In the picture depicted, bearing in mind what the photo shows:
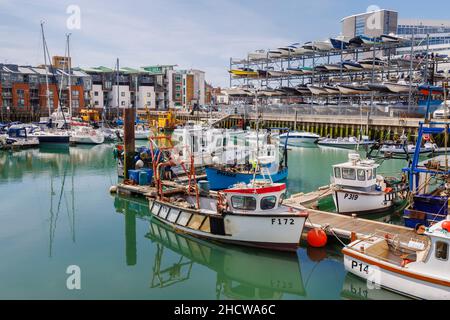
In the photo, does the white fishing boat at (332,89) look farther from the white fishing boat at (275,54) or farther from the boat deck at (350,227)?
the boat deck at (350,227)

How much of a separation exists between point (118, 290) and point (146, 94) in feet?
285

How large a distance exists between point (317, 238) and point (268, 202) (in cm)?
215

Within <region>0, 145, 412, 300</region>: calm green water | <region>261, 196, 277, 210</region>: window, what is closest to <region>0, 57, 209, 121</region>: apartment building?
<region>0, 145, 412, 300</region>: calm green water

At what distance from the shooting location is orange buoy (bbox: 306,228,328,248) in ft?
46.6

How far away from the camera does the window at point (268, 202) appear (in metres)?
13.9

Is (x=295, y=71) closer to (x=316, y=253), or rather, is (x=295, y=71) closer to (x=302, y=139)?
(x=302, y=139)

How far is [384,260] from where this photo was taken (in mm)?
11266

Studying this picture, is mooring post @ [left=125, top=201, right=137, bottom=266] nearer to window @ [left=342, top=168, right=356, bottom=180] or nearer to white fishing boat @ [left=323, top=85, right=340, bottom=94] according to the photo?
window @ [left=342, top=168, right=356, bottom=180]

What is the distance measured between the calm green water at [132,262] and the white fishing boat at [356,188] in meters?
4.25

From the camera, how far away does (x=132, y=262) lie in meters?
13.9

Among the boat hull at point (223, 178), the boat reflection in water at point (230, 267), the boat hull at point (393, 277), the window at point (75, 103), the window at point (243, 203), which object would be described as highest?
the window at point (75, 103)

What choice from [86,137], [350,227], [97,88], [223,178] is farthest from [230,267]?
[97,88]

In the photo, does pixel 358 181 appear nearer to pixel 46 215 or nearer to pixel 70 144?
pixel 46 215

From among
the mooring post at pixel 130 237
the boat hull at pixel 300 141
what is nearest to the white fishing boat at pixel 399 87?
the boat hull at pixel 300 141
